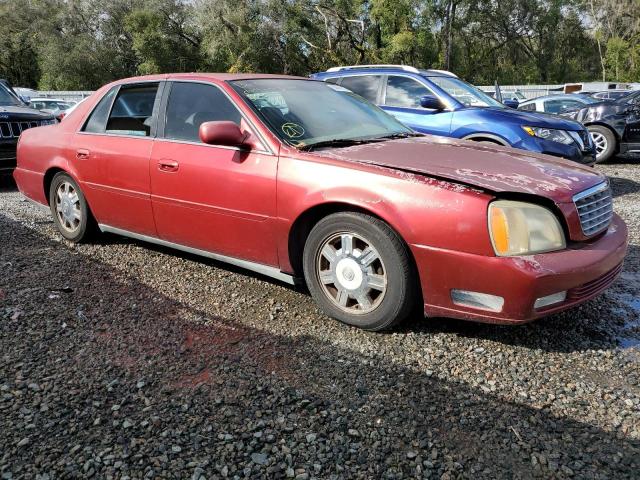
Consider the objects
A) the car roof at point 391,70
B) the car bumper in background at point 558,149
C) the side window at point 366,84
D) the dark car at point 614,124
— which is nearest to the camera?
the car bumper in background at point 558,149

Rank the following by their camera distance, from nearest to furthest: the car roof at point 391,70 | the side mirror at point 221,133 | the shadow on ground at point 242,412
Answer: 1. the shadow on ground at point 242,412
2. the side mirror at point 221,133
3. the car roof at point 391,70

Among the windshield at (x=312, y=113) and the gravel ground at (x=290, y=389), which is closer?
the gravel ground at (x=290, y=389)

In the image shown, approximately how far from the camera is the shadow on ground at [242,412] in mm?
2279

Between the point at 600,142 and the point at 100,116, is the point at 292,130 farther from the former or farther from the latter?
the point at 600,142

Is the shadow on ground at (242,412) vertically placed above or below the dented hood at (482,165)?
below

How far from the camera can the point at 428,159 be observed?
344 centimetres

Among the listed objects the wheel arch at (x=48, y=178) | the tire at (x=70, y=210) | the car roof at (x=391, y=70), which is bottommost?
the tire at (x=70, y=210)

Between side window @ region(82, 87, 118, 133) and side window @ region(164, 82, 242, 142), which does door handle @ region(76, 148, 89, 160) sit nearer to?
side window @ region(82, 87, 118, 133)

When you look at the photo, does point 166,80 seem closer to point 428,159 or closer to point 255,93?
point 255,93

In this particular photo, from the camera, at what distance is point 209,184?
12.8 ft

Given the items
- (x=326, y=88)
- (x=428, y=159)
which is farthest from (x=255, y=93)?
(x=428, y=159)

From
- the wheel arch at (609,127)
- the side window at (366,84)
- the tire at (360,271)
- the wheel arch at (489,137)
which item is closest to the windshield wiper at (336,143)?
the tire at (360,271)

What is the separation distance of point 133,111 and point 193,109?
73 centimetres

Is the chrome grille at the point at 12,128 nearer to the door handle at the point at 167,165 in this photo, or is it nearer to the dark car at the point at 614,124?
the door handle at the point at 167,165
